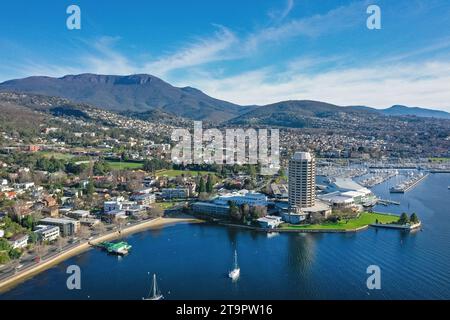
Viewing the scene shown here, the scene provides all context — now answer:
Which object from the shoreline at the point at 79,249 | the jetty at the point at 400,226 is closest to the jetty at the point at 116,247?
the shoreline at the point at 79,249

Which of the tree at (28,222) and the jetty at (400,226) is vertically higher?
the tree at (28,222)

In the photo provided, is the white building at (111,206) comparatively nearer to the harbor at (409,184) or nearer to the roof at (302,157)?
the roof at (302,157)

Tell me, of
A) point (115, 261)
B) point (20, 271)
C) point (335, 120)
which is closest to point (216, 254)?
point (115, 261)

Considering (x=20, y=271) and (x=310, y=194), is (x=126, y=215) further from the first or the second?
(x=310, y=194)

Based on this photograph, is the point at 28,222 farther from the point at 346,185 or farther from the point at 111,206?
the point at 346,185

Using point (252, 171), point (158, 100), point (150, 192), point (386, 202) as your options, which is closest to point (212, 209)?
point (150, 192)

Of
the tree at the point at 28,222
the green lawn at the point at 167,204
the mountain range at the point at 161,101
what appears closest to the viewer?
the tree at the point at 28,222

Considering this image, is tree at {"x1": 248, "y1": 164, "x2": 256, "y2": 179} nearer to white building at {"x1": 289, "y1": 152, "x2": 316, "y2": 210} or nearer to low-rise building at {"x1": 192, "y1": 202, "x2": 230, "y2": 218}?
low-rise building at {"x1": 192, "y1": 202, "x2": 230, "y2": 218}

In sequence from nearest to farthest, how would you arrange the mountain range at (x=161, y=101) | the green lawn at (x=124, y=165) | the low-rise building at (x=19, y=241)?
1. the low-rise building at (x=19, y=241)
2. the green lawn at (x=124, y=165)
3. the mountain range at (x=161, y=101)
